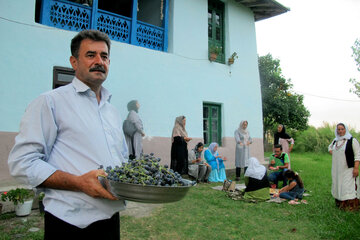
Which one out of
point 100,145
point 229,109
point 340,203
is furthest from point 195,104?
point 100,145

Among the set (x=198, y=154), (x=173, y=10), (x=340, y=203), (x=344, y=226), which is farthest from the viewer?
(x=173, y=10)

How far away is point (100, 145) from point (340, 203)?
493 cm

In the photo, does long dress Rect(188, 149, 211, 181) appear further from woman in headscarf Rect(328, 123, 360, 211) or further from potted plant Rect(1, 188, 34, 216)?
potted plant Rect(1, 188, 34, 216)

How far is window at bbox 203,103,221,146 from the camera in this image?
27.6 feet

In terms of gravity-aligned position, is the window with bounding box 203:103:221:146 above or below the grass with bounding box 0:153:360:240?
above

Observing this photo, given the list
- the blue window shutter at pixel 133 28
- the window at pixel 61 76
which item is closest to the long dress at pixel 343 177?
the blue window shutter at pixel 133 28

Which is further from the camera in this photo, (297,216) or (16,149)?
(297,216)

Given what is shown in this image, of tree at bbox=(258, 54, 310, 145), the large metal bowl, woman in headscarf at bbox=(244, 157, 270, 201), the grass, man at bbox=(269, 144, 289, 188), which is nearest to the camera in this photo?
the large metal bowl

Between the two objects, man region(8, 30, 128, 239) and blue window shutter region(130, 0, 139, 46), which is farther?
blue window shutter region(130, 0, 139, 46)

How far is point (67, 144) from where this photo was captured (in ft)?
3.77

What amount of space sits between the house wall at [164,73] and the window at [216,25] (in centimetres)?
23

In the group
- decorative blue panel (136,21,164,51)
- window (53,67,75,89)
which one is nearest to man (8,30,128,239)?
window (53,67,75,89)

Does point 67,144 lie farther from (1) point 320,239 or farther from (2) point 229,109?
(2) point 229,109

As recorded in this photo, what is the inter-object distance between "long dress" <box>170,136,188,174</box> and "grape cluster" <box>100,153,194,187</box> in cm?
510
